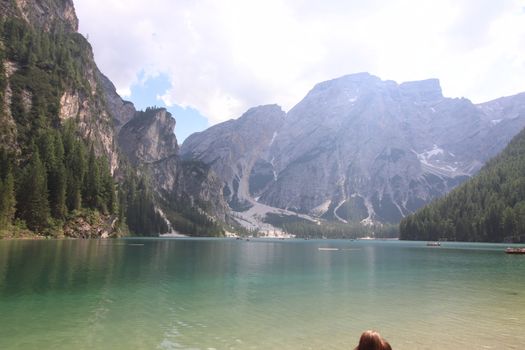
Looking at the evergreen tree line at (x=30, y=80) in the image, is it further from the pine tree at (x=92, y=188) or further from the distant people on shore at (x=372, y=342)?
the distant people on shore at (x=372, y=342)

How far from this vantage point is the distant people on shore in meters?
9.83

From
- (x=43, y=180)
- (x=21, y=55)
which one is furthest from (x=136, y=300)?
(x=21, y=55)

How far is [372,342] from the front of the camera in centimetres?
995

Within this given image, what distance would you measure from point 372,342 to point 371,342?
0.09 feet

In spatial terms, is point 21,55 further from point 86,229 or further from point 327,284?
point 327,284

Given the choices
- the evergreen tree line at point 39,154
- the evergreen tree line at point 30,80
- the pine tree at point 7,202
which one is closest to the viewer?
the pine tree at point 7,202

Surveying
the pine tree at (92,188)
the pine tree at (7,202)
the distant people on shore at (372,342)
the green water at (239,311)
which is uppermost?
the pine tree at (92,188)

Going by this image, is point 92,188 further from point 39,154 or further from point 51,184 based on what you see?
point 39,154

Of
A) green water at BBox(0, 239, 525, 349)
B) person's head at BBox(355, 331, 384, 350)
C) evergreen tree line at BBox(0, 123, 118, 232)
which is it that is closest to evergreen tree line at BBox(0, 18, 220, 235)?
evergreen tree line at BBox(0, 123, 118, 232)

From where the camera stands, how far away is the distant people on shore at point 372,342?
983 centimetres

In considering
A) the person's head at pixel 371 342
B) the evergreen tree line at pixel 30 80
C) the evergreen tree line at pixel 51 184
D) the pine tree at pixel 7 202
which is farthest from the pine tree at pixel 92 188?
the person's head at pixel 371 342

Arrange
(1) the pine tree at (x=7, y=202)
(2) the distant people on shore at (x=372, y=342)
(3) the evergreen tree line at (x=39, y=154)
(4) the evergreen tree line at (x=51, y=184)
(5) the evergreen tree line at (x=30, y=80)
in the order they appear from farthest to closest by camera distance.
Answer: (5) the evergreen tree line at (x=30, y=80), (3) the evergreen tree line at (x=39, y=154), (4) the evergreen tree line at (x=51, y=184), (1) the pine tree at (x=7, y=202), (2) the distant people on shore at (x=372, y=342)

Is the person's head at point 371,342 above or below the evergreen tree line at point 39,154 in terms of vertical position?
below

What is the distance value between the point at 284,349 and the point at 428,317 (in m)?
15.1
